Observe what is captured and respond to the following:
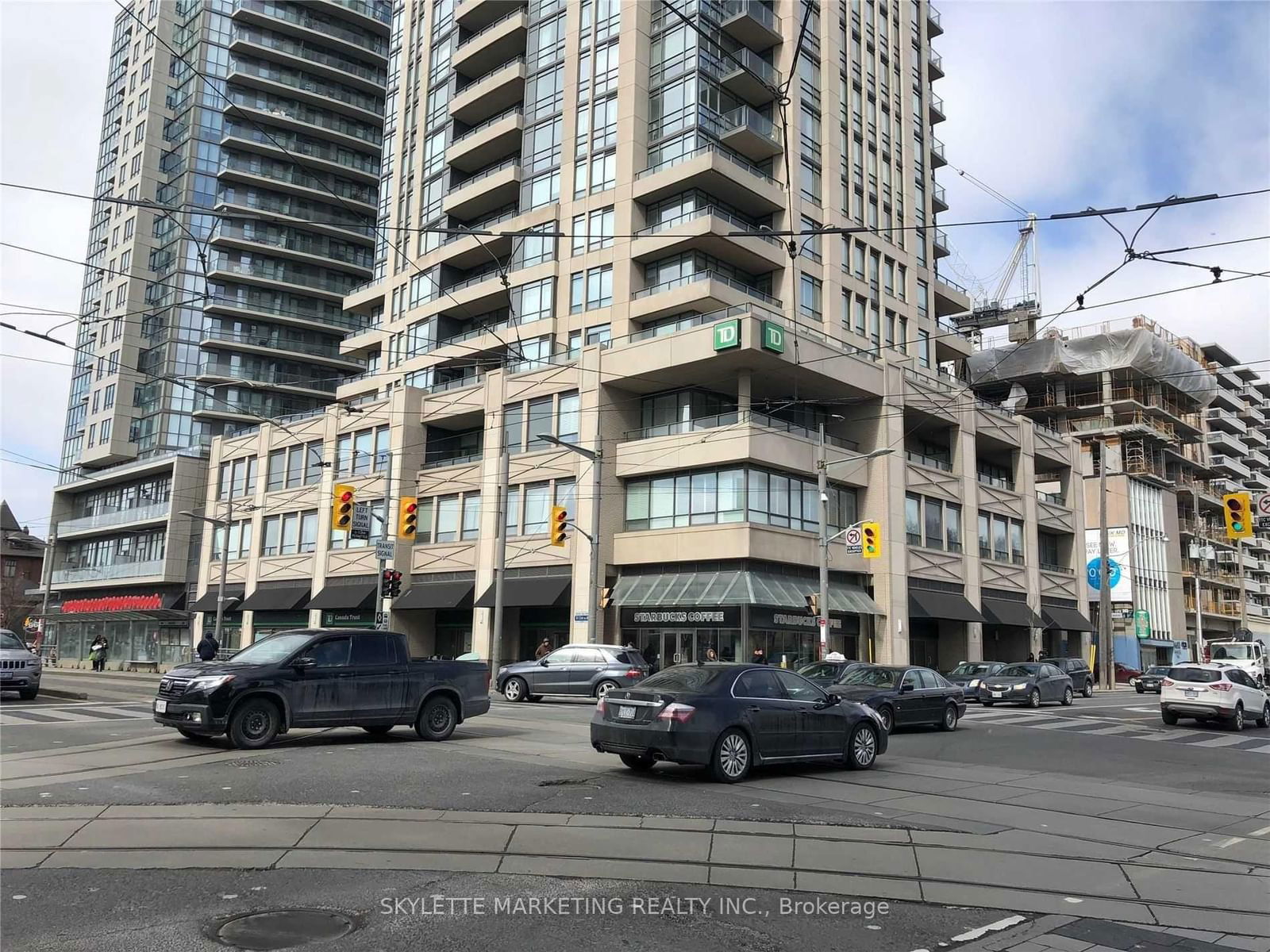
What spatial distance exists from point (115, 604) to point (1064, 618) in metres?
65.3

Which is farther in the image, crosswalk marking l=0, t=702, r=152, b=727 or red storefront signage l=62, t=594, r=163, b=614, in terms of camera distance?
red storefront signage l=62, t=594, r=163, b=614

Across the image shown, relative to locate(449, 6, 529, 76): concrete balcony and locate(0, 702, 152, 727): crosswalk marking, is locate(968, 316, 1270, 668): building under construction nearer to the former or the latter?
locate(449, 6, 529, 76): concrete balcony

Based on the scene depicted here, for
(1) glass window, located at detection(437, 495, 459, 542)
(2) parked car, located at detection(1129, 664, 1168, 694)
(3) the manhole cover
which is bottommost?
(3) the manhole cover

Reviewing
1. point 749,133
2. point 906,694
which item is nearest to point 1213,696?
point 906,694

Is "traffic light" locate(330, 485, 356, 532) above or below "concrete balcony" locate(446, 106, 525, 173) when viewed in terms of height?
below

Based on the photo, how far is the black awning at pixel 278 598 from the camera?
181ft

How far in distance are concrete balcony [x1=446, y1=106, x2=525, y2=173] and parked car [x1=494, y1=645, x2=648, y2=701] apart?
109 feet

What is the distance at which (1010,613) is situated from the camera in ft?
171

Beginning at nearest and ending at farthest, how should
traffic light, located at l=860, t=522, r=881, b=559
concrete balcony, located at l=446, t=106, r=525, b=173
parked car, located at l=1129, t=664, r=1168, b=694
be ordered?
traffic light, located at l=860, t=522, r=881, b=559
parked car, located at l=1129, t=664, r=1168, b=694
concrete balcony, located at l=446, t=106, r=525, b=173

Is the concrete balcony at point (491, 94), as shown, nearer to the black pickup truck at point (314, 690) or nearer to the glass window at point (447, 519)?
the glass window at point (447, 519)

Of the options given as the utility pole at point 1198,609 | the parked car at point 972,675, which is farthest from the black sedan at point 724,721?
the utility pole at point 1198,609

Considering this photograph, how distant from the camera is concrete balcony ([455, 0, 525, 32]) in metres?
54.4

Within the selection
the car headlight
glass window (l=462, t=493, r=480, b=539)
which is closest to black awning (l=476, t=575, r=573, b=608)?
glass window (l=462, t=493, r=480, b=539)

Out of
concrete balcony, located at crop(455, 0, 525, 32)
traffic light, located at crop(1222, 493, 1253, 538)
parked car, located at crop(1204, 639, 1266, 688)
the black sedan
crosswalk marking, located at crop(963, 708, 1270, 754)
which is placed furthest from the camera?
concrete balcony, located at crop(455, 0, 525, 32)
